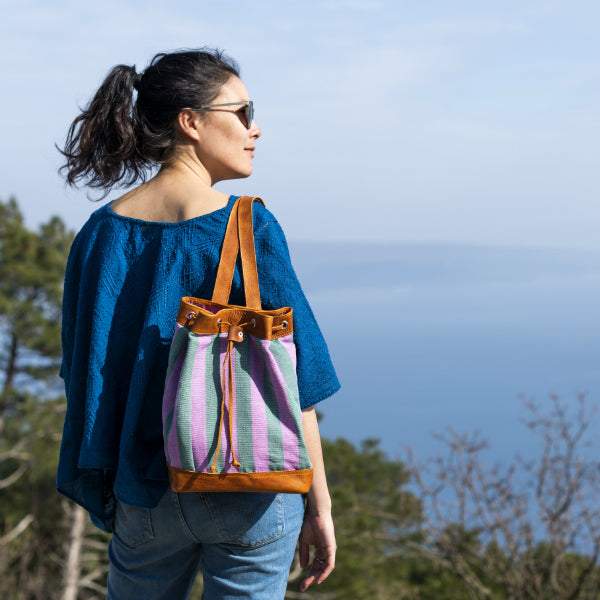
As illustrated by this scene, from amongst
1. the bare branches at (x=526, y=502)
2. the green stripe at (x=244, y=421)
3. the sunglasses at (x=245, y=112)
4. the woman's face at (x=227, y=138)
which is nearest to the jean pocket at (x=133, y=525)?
the green stripe at (x=244, y=421)

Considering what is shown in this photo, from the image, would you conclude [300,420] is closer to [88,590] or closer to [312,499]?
[312,499]

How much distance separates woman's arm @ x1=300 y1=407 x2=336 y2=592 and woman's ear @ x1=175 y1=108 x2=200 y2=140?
0.61 metres

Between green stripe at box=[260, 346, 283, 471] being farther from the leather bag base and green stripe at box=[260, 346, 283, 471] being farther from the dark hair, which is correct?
the dark hair

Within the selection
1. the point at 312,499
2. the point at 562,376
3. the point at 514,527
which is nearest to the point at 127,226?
the point at 312,499

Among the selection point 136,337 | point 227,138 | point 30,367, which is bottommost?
point 30,367

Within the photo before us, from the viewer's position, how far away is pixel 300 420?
4.49ft

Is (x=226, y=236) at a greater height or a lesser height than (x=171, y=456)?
greater

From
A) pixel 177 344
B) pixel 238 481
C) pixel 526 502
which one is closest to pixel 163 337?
pixel 177 344

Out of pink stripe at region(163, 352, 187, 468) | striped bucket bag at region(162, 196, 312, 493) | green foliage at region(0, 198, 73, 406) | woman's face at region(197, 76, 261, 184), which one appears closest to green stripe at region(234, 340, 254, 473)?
striped bucket bag at region(162, 196, 312, 493)

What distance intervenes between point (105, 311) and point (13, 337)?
16.4m

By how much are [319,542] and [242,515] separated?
0.20m

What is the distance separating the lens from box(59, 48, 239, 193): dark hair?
1597 millimetres

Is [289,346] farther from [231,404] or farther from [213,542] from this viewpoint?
[213,542]

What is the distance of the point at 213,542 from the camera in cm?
143
